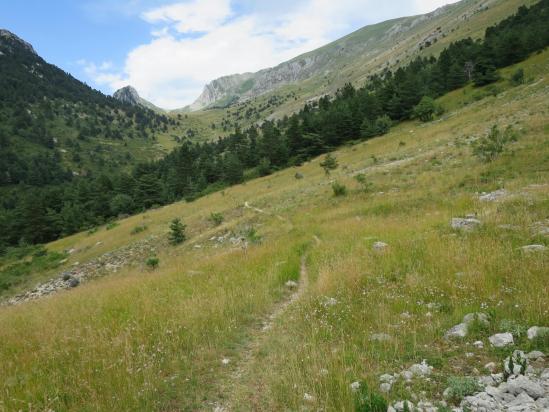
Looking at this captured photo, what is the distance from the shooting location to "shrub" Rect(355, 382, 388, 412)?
135 inches

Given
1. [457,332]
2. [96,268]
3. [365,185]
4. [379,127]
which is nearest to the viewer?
[457,332]

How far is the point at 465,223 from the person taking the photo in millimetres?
9984

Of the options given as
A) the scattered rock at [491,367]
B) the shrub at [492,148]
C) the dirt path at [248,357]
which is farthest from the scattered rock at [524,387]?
the shrub at [492,148]

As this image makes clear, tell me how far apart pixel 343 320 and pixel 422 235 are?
5.53 meters

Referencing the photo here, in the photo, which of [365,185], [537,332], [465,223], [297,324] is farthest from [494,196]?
[297,324]

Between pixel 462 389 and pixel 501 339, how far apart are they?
126 cm

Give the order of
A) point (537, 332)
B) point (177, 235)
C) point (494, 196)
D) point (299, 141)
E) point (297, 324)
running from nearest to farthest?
point (537, 332)
point (297, 324)
point (494, 196)
point (177, 235)
point (299, 141)

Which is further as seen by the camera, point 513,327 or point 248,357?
point 248,357

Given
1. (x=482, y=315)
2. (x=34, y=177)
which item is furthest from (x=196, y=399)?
(x=34, y=177)

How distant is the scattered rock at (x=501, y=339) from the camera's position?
13.6ft

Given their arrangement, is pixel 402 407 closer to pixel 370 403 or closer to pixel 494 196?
pixel 370 403

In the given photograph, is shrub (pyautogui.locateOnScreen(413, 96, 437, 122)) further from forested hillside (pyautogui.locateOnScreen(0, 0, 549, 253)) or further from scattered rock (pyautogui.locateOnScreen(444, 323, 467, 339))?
scattered rock (pyautogui.locateOnScreen(444, 323, 467, 339))

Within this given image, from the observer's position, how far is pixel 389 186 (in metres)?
20.9

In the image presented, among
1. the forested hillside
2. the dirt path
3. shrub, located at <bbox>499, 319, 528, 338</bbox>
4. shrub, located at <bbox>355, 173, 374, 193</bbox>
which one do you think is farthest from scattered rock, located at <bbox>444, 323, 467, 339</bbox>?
the forested hillside
